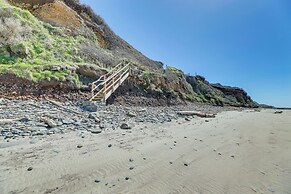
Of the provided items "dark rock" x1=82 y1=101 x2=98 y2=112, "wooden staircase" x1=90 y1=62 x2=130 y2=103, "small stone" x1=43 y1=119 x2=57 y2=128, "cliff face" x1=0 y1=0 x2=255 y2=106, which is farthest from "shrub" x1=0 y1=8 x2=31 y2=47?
"small stone" x1=43 y1=119 x2=57 y2=128

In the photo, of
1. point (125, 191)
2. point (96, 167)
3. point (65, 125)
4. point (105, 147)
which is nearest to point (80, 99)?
point (65, 125)

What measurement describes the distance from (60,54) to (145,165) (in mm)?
13838

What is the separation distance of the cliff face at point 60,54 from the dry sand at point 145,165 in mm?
7542

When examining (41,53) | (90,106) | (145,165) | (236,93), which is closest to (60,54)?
(41,53)

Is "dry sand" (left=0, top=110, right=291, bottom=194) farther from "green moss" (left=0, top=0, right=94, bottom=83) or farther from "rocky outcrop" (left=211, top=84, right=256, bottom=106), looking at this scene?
"rocky outcrop" (left=211, top=84, right=256, bottom=106)

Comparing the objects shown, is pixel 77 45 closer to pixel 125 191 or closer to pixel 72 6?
pixel 72 6

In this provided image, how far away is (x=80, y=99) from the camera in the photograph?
1205 cm

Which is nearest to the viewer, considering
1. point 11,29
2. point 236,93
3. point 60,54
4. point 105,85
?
point 105,85

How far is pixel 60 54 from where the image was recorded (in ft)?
51.0

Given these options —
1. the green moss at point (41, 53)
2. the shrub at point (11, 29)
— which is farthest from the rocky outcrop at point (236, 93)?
the shrub at point (11, 29)

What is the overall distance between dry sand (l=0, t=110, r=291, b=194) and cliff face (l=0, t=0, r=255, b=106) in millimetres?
7542

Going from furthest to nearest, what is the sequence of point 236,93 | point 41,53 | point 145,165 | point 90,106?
point 236,93 < point 41,53 < point 90,106 < point 145,165

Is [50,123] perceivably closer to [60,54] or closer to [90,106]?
[90,106]

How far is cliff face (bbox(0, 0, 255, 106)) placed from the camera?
11.8m
